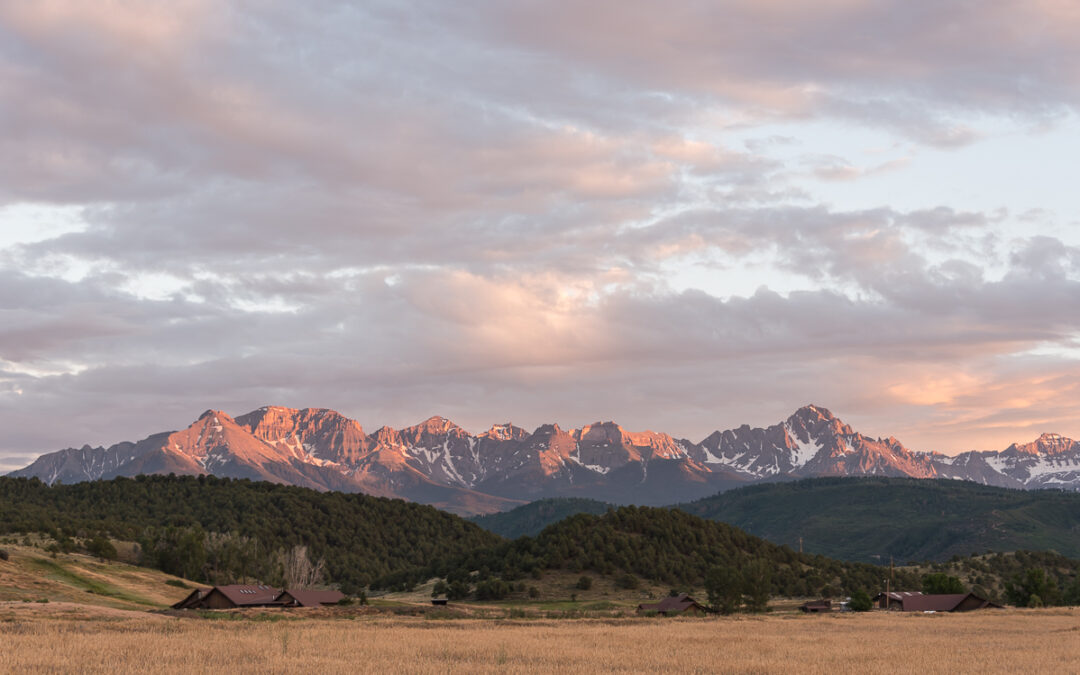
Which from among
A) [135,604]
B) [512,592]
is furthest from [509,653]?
[512,592]

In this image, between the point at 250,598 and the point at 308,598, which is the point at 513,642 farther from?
the point at 308,598

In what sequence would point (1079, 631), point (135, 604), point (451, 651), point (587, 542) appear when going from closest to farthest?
point (451, 651)
point (1079, 631)
point (135, 604)
point (587, 542)

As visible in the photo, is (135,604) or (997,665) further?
(135,604)

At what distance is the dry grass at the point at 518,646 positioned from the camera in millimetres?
47781

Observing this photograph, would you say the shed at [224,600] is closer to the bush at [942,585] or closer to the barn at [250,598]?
the barn at [250,598]

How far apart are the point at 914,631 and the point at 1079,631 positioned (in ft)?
38.0

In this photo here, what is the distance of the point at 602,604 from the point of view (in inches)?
5719

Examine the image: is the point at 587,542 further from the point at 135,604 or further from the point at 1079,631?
→ the point at 1079,631

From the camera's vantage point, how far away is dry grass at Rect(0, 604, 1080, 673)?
4778 cm

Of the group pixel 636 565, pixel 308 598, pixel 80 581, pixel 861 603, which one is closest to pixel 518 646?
pixel 308 598

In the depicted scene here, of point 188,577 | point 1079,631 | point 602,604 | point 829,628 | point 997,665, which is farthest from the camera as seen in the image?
point 188,577

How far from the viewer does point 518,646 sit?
60.9 metres

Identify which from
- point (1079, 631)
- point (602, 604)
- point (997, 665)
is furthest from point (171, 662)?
point (602, 604)

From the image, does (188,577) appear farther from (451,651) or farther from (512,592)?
(451,651)
